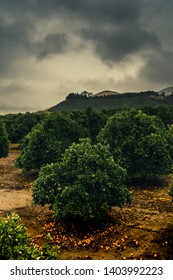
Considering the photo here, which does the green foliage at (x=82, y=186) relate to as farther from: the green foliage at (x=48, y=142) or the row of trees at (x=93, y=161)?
the green foliage at (x=48, y=142)

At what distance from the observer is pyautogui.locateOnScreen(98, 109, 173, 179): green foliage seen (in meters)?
30.3

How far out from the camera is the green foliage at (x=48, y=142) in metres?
34.4

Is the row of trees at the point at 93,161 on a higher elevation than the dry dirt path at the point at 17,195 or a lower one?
higher

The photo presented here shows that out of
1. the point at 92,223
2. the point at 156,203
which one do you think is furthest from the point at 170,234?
the point at 156,203

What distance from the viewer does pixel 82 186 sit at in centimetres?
2066

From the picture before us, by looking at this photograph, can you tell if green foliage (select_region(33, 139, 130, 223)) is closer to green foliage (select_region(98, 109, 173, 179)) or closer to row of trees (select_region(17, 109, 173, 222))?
row of trees (select_region(17, 109, 173, 222))

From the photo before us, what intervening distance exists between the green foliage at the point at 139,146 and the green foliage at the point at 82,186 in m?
7.59

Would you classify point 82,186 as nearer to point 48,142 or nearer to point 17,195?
point 17,195

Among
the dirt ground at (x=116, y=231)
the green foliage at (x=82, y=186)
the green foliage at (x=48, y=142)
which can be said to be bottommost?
the dirt ground at (x=116, y=231)

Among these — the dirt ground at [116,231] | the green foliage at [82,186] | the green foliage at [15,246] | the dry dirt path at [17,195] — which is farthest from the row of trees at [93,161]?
the green foliage at [15,246]

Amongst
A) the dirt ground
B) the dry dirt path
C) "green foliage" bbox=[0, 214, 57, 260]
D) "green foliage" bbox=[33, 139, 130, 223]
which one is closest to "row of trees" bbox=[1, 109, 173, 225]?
"green foliage" bbox=[33, 139, 130, 223]

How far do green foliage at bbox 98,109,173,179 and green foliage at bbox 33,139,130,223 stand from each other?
7.59m

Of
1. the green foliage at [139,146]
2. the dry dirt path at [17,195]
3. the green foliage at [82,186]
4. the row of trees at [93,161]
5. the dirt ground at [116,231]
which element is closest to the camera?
the dirt ground at [116,231]

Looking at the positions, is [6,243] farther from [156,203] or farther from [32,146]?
[32,146]
